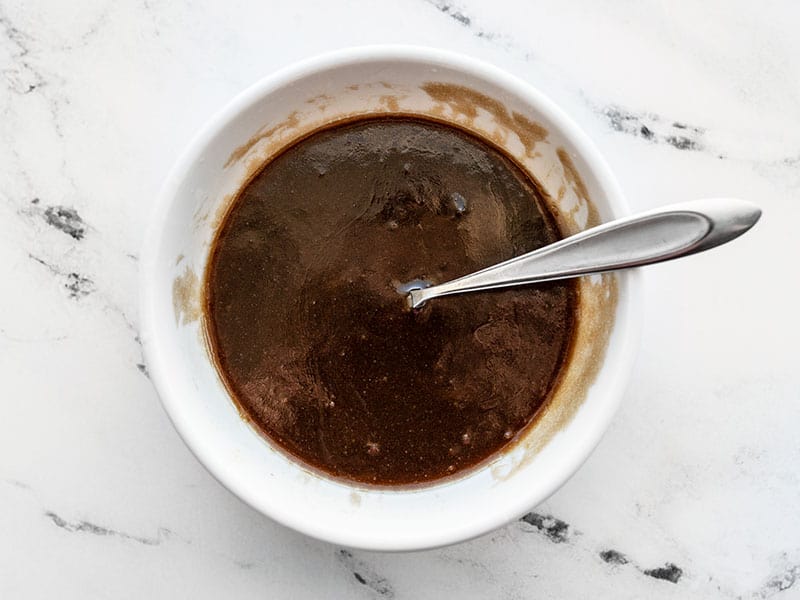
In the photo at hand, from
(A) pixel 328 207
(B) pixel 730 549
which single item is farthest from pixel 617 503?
(A) pixel 328 207

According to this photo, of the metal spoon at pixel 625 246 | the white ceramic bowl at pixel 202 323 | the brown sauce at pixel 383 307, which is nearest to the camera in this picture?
the metal spoon at pixel 625 246

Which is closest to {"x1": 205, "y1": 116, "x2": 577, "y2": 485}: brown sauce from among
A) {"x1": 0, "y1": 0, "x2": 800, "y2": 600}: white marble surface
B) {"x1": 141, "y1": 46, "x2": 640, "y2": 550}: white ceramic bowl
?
{"x1": 141, "y1": 46, "x2": 640, "y2": 550}: white ceramic bowl

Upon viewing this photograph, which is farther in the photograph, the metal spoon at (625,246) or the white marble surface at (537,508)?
the white marble surface at (537,508)

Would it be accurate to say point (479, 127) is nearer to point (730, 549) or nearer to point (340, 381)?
point (340, 381)

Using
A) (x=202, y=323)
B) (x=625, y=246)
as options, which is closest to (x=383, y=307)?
(x=202, y=323)

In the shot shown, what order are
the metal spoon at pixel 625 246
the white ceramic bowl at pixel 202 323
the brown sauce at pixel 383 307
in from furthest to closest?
1. the brown sauce at pixel 383 307
2. the white ceramic bowl at pixel 202 323
3. the metal spoon at pixel 625 246

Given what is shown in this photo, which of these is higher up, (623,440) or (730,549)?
(623,440)

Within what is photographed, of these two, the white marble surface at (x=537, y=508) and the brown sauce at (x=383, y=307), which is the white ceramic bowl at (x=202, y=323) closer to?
the brown sauce at (x=383, y=307)

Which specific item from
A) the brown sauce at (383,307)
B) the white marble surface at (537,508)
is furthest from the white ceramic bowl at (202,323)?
the white marble surface at (537,508)
